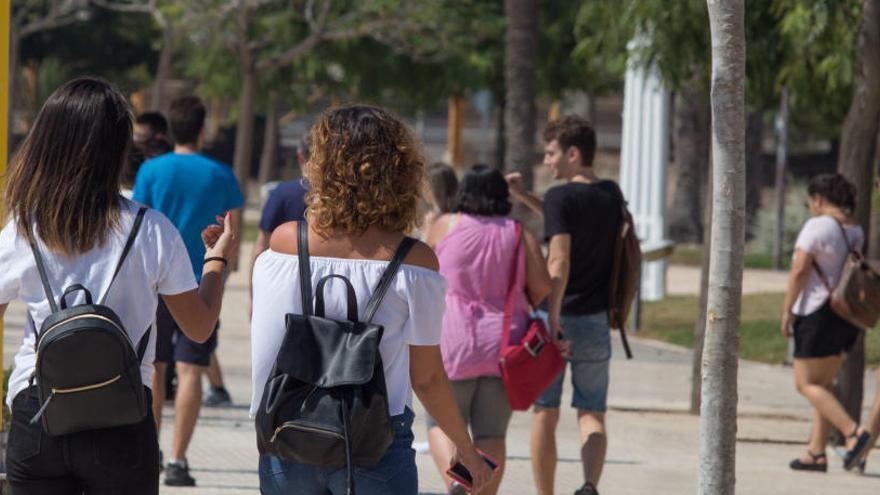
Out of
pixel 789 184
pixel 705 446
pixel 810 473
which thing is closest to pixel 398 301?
pixel 705 446

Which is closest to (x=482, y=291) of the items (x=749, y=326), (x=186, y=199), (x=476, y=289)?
(x=476, y=289)

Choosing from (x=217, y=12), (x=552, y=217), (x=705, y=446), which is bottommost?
(x=705, y=446)

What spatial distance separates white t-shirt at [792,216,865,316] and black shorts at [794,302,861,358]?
0.14 feet

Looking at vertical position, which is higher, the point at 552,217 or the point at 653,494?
the point at 552,217

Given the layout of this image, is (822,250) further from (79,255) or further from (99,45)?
(99,45)

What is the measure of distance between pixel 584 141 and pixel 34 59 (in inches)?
1382

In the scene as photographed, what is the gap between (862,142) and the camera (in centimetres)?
924

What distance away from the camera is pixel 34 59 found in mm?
40062

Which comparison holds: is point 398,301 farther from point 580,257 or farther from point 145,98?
point 145,98

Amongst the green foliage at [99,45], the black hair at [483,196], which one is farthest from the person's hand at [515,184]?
the green foliage at [99,45]

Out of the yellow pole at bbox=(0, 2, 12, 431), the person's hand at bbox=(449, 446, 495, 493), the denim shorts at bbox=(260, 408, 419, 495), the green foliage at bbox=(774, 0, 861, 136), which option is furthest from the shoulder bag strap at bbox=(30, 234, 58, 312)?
the green foliage at bbox=(774, 0, 861, 136)

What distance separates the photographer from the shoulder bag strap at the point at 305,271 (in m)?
3.77

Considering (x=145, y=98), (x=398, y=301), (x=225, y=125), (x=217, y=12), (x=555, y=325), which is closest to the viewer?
(x=398, y=301)

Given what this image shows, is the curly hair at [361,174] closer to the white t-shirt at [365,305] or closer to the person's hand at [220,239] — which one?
the white t-shirt at [365,305]
